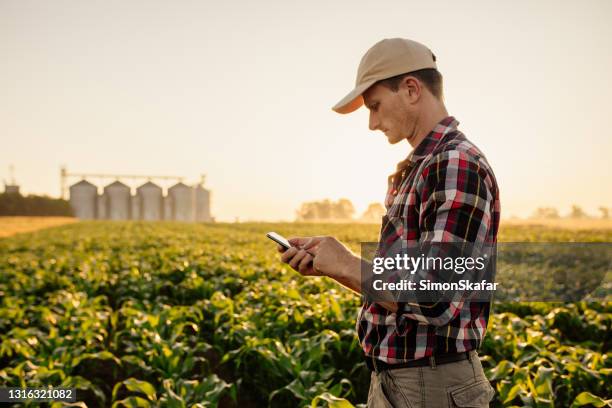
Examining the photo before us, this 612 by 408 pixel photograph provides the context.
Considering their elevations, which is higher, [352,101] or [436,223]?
[352,101]

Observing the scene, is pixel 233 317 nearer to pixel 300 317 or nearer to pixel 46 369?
pixel 300 317

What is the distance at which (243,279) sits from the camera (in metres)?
9.55

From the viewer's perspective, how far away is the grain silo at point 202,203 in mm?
109125

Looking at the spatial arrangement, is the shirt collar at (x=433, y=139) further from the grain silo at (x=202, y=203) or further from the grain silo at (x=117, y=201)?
the grain silo at (x=202, y=203)

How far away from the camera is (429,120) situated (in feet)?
6.42

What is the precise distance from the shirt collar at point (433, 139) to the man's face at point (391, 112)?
75 mm

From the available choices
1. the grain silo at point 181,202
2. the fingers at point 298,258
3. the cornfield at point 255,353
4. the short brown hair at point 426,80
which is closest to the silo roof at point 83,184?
the grain silo at point 181,202

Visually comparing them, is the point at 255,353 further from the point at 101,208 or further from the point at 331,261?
the point at 101,208

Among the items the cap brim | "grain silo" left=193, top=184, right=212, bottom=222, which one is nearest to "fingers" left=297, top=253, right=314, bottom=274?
the cap brim

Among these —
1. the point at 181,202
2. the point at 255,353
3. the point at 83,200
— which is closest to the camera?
the point at 255,353

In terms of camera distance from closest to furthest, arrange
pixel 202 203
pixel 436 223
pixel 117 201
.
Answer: pixel 436 223 < pixel 117 201 < pixel 202 203

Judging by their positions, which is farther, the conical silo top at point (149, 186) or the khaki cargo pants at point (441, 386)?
the conical silo top at point (149, 186)

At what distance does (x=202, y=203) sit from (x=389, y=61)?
363 ft

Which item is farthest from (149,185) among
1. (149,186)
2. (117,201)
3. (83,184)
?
(83,184)
